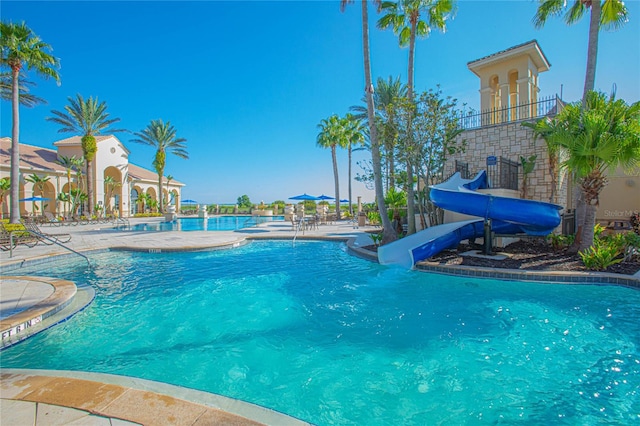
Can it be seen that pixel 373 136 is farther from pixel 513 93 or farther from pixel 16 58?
pixel 16 58

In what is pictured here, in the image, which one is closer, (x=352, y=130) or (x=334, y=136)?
(x=334, y=136)

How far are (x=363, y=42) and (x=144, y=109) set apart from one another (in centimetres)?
3371

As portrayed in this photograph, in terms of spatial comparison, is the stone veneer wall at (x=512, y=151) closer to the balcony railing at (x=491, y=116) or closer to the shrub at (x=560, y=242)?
the balcony railing at (x=491, y=116)

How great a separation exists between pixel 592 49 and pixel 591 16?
116 centimetres

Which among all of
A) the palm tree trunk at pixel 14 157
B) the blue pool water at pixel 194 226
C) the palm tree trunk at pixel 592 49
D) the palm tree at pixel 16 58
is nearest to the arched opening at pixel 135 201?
the blue pool water at pixel 194 226

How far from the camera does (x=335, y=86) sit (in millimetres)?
20562

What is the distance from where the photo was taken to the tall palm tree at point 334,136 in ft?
95.6

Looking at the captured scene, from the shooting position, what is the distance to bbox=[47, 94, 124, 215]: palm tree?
2819 centimetres

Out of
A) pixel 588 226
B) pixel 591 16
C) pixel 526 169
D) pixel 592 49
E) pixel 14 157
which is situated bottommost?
pixel 588 226

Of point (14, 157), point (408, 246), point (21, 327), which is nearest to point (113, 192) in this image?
point (14, 157)

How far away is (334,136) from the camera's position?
29.1 meters

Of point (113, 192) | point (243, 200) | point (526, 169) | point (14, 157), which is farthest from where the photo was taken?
point (243, 200)

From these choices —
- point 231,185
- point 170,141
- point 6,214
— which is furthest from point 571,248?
point 231,185

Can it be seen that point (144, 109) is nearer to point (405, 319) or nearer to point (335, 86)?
point (335, 86)
